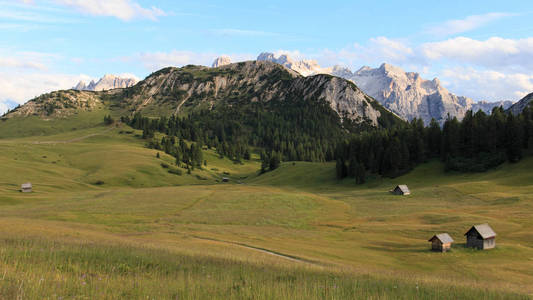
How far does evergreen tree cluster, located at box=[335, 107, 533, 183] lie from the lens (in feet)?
380

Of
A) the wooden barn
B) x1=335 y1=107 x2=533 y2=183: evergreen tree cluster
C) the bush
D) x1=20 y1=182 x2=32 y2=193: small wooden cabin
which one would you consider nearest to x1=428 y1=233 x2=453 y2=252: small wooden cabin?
the wooden barn

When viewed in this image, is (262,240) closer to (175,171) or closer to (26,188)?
(26,188)

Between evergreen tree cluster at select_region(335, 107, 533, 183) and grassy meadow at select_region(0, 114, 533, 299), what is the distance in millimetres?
5925

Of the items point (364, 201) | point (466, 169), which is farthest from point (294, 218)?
point (466, 169)

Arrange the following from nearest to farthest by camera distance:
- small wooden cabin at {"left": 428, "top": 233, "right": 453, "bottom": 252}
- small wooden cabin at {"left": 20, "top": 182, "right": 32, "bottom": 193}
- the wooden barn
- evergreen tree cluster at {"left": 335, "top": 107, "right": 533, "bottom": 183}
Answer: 1. small wooden cabin at {"left": 428, "top": 233, "right": 453, "bottom": 252}
2. the wooden barn
3. small wooden cabin at {"left": 20, "top": 182, "right": 32, "bottom": 193}
4. evergreen tree cluster at {"left": 335, "top": 107, "right": 533, "bottom": 183}

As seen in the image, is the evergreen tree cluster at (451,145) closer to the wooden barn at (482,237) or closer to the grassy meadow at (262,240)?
the grassy meadow at (262,240)

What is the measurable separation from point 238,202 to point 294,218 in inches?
891

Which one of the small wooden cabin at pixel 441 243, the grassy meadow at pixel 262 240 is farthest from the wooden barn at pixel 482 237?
the small wooden cabin at pixel 441 243

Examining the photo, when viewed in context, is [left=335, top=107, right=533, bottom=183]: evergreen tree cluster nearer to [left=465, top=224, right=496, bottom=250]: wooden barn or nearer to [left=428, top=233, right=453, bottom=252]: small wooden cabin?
[left=465, top=224, right=496, bottom=250]: wooden barn

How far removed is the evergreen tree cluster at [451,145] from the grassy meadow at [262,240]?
5.93 meters

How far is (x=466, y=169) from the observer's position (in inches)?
4665

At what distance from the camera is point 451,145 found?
130 meters

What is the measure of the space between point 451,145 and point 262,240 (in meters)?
110

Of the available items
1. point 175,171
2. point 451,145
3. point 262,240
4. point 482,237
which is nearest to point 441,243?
point 482,237
